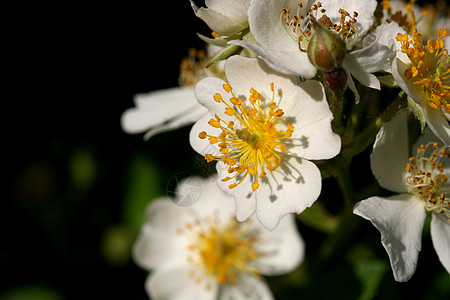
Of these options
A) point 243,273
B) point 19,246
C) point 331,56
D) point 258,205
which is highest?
point 331,56

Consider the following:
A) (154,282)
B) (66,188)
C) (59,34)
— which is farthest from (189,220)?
(59,34)

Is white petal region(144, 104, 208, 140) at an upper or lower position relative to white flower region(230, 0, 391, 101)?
lower

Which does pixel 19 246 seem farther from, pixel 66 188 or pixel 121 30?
pixel 121 30

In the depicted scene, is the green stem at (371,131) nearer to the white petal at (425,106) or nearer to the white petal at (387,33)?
the white petal at (425,106)

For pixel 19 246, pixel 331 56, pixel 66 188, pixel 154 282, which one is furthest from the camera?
pixel 66 188

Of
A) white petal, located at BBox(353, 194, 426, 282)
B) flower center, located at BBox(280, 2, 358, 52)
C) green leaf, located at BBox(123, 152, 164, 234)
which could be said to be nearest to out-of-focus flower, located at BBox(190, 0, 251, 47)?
flower center, located at BBox(280, 2, 358, 52)

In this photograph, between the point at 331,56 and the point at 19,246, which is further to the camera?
A: the point at 19,246

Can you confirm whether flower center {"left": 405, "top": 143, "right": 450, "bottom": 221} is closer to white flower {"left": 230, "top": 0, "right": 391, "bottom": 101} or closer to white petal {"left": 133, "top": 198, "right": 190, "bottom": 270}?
white flower {"left": 230, "top": 0, "right": 391, "bottom": 101}

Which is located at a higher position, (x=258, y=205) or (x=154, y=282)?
(x=258, y=205)
